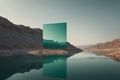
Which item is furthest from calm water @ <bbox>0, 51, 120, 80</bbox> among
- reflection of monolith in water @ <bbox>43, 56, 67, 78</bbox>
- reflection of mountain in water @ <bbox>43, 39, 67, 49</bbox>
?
reflection of mountain in water @ <bbox>43, 39, 67, 49</bbox>

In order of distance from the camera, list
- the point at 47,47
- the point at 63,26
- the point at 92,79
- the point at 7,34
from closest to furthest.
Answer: the point at 92,79 < the point at 63,26 < the point at 47,47 < the point at 7,34

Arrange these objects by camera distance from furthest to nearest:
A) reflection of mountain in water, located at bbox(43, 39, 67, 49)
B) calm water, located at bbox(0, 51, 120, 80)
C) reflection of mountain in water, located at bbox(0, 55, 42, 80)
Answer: reflection of mountain in water, located at bbox(43, 39, 67, 49), reflection of mountain in water, located at bbox(0, 55, 42, 80), calm water, located at bbox(0, 51, 120, 80)

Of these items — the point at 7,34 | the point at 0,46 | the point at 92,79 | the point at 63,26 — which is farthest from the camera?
the point at 7,34

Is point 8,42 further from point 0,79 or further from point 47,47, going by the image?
point 0,79

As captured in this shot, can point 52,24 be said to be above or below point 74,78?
above

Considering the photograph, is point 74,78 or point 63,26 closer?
point 74,78

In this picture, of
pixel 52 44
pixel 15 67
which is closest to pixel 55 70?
pixel 15 67

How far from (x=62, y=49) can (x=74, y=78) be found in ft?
267

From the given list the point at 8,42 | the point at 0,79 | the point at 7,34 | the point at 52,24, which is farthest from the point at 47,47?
the point at 0,79

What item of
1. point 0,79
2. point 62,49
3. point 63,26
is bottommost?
point 0,79

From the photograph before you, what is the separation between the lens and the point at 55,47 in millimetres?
106062

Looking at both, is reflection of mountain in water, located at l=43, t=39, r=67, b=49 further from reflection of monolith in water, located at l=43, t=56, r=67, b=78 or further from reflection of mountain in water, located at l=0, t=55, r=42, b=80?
reflection of monolith in water, located at l=43, t=56, r=67, b=78

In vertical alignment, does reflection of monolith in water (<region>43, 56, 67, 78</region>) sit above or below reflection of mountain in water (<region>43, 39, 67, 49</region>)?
below

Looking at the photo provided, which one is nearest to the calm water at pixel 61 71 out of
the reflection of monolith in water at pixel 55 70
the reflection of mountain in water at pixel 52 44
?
the reflection of monolith in water at pixel 55 70
